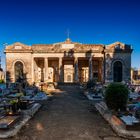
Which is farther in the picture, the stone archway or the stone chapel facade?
the stone archway

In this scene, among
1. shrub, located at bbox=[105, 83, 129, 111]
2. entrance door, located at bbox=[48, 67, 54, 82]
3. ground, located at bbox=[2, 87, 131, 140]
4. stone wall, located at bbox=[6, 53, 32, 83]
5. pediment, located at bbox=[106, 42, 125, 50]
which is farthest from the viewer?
entrance door, located at bbox=[48, 67, 54, 82]

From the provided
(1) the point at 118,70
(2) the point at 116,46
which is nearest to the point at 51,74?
(1) the point at 118,70

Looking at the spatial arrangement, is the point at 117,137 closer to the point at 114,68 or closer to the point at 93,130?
the point at 93,130

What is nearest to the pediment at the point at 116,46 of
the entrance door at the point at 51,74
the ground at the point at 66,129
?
the entrance door at the point at 51,74

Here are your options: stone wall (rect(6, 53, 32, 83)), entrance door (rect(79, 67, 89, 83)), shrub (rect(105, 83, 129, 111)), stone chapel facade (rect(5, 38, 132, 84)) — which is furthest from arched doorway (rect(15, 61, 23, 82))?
shrub (rect(105, 83, 129, 111))

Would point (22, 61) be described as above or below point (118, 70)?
above

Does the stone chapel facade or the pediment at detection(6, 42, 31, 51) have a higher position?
the pediment at detection(6, 42, 31, 51)

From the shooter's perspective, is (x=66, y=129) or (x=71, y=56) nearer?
(x=66, y=129)

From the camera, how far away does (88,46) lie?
133ft

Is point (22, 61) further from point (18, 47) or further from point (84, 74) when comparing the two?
point (84, 74)

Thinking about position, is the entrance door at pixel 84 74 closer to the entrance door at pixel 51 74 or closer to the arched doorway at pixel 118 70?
the entrance door at pixel 51 74

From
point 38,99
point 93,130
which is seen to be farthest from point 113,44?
point 93,130

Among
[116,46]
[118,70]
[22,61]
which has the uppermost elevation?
[116,46]

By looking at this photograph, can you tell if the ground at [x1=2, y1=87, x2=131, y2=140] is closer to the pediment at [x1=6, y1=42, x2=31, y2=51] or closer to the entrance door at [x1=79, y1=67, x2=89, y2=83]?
the pediment at [x1=6, y1=42, x2=31, y2=51]
